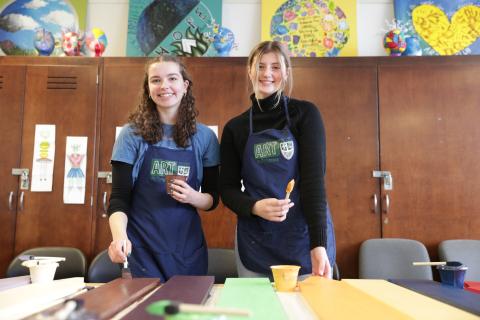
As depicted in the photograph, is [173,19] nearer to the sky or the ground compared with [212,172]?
nearer to the sky

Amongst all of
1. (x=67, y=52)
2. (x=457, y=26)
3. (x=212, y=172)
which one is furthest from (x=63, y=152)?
(x=457, y=26)

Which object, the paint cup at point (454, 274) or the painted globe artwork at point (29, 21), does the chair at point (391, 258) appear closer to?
the paint cup at point (454, 274)

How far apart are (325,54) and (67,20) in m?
2.38

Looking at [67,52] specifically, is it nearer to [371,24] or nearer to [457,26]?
[371,24]

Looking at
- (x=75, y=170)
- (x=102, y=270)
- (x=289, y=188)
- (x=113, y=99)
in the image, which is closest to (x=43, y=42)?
(x=113, y=99)

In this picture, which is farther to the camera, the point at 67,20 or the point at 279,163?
the point at 67,20

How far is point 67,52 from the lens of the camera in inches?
133

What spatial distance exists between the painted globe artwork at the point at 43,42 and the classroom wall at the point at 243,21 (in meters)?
0.44

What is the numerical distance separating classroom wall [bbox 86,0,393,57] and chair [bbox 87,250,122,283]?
6.21 ft

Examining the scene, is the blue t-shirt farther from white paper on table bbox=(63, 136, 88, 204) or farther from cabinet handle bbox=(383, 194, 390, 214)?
cabinet handle bbox=(383, 194, 390, 214)

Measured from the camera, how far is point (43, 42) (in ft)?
11.1

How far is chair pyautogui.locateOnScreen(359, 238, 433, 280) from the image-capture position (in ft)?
9.61

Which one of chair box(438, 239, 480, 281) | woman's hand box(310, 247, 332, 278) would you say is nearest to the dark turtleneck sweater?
woman's hand box(310, 247, 332, 278)

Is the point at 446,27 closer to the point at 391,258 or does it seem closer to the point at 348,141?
the point at 348,141
